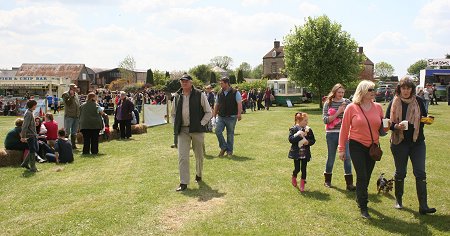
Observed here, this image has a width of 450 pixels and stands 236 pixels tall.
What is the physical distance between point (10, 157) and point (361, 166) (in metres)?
8.78

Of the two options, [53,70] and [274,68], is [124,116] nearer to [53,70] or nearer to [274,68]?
[53,70]

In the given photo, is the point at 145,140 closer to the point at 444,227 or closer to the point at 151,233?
the point at 151,233

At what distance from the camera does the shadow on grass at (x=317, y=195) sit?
6.90 metres

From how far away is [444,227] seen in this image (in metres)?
5.53

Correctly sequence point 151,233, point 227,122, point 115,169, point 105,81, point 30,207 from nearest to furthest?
point 151,233 → point 30,207 → point 115,169 → point 227,122 → point 105,81

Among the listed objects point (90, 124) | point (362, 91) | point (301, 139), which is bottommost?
point (90, 124)

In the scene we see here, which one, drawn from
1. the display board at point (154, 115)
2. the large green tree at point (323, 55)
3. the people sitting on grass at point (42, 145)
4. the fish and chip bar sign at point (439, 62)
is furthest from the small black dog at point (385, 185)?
the fish and chip bar sign at point (439, 62)

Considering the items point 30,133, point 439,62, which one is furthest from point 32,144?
point 439,62

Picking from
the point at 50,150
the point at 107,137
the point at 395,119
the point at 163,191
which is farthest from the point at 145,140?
the point at 395,119

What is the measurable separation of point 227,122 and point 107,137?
646 centimetres

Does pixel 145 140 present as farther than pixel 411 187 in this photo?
Yes

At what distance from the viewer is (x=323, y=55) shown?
34375mm

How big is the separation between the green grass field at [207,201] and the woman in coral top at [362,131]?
0.49 meters

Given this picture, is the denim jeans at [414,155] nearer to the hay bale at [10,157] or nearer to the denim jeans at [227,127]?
the denim jeans at [227,127]
